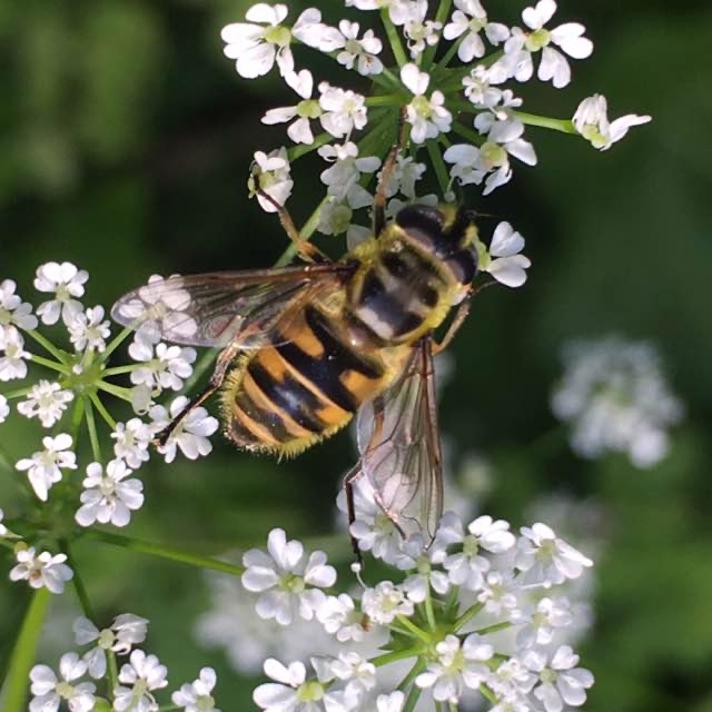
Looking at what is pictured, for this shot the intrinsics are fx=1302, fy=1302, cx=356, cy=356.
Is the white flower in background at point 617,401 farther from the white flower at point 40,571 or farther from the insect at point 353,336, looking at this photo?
the white flower at point 40,571

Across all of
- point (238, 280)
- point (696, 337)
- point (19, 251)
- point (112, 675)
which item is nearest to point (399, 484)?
point (238, 280)

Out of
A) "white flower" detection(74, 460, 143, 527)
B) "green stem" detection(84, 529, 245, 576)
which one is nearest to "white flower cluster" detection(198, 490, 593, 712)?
"green stem" detection(84, 529, 245, 576)

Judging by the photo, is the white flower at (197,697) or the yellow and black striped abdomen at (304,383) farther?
the white flower at (197,697)

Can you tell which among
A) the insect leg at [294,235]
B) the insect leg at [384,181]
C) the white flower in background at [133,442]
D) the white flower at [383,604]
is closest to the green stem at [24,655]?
the white flower in background at [133,442]

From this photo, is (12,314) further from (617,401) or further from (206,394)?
(617,401)

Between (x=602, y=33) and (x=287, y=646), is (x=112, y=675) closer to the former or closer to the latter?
(x=287, y=646)

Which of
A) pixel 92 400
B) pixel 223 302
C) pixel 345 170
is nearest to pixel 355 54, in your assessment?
pixel 345 170
